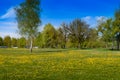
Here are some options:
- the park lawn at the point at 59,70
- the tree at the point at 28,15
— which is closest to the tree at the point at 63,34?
the tree at the point at 28,15

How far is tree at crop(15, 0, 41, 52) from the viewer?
78.1 metres

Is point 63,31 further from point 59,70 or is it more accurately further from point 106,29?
point 59,70

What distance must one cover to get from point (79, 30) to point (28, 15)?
58402 mm

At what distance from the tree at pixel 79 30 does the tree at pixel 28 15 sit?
179ft

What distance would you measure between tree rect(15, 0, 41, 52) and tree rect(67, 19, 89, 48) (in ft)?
179

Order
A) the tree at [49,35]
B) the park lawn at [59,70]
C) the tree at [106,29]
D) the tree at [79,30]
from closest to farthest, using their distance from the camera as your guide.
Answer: the park lawn at [59,70]
the tree at [106,29]
the tree at [79,30]
the tree at [49,35]

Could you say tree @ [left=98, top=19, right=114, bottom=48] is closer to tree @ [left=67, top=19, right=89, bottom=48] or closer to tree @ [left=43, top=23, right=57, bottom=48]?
tree @ [left=67, top=19, right=89, bottom=48]

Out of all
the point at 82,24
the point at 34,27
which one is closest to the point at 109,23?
the point at 82,24

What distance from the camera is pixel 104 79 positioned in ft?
50.8

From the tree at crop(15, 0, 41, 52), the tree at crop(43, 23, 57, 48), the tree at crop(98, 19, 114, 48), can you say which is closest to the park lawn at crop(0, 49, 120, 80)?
the tree at crop(15, 0, 41, 52)

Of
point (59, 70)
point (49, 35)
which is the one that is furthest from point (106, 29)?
point (59, 70)

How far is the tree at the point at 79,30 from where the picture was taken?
437ft

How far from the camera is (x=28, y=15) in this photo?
78250 mm

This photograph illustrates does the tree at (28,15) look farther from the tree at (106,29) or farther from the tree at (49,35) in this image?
the tree at (49,35)
